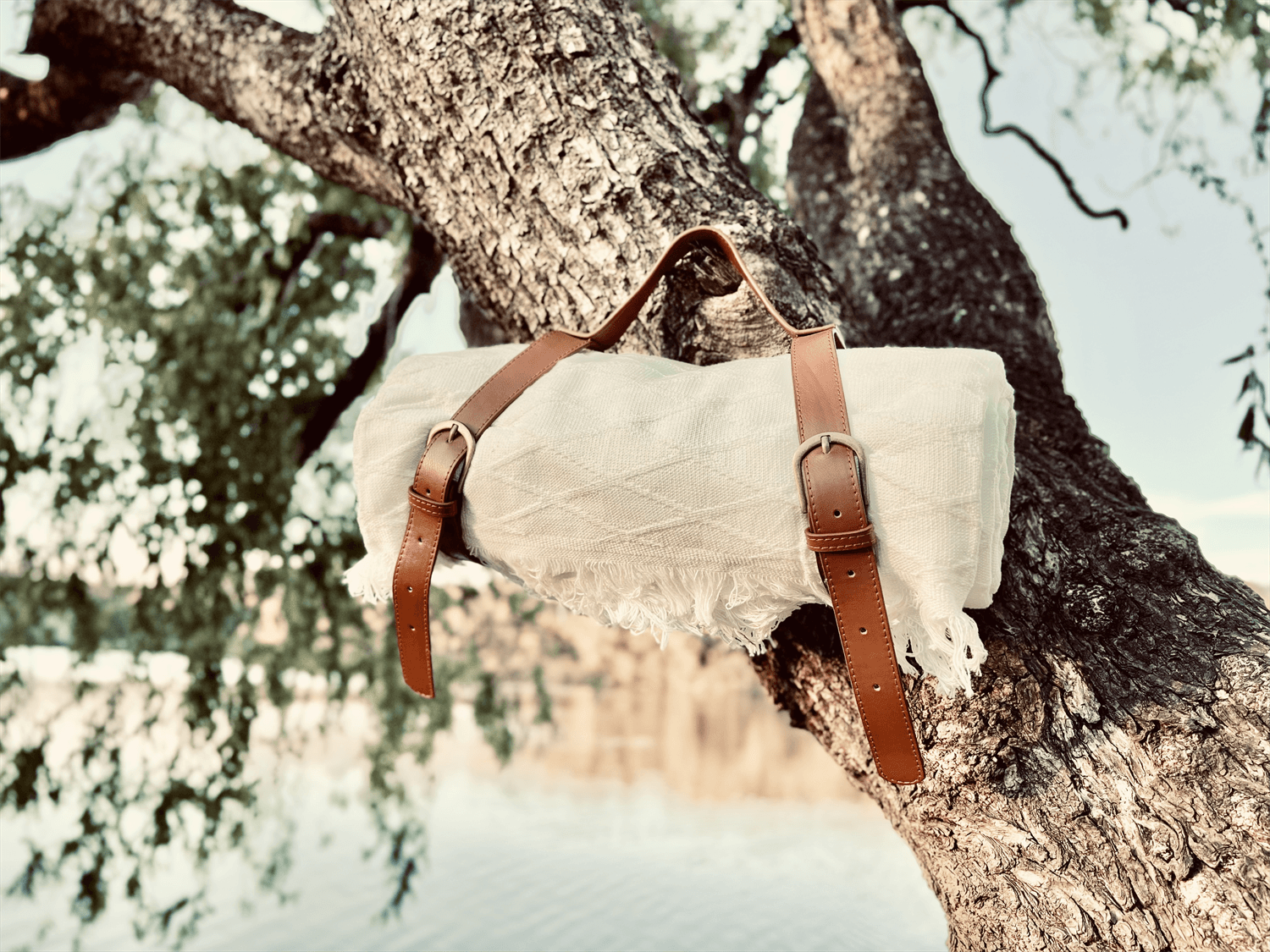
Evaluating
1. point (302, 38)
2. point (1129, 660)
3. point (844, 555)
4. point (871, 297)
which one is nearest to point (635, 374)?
point (844, 555)

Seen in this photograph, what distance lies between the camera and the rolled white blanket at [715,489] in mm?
680

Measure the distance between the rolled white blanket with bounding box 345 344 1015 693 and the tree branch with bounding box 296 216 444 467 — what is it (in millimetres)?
1592

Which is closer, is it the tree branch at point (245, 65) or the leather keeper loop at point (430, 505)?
the leather keeper loop at point (430, 505)

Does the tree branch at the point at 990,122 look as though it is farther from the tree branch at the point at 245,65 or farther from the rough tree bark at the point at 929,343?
the tree branch at the point at 245,65

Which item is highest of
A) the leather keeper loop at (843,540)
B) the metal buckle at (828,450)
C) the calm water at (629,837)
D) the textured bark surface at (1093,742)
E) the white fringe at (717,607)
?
the metal buckle at (828,450)

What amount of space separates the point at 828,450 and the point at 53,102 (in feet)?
6.49

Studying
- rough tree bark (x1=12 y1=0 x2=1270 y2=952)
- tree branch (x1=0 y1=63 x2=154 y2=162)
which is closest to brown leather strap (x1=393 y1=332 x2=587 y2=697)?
rough tree bark (x1=12 y1=0 x2=1270 y2=952)

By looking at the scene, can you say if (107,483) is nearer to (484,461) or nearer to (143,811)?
(143,811)

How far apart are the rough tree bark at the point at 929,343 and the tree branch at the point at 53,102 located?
45 cm

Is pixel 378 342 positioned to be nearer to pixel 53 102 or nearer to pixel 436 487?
pixel 53 102

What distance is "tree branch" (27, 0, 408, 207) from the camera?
123 cm

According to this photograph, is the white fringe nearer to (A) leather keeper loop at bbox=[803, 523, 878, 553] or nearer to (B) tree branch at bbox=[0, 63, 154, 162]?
(A) leather keeper loop at bbox=[803, 523, 878, 553]

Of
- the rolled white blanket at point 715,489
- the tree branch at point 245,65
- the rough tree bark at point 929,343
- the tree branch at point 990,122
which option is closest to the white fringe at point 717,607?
the rolled white blanket at point 715,489

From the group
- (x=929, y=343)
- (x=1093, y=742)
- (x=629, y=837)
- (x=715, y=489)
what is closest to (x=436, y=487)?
(x=715, y=489)
